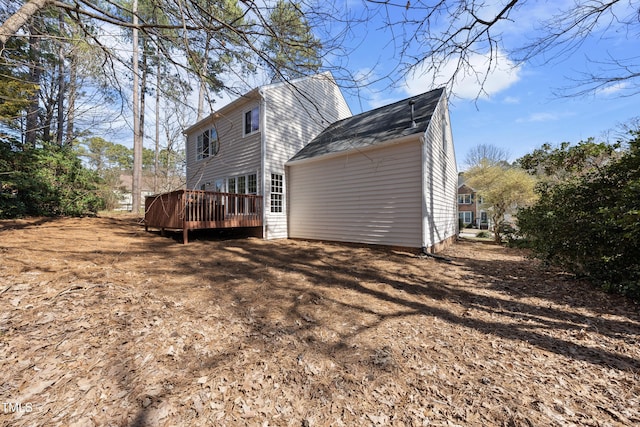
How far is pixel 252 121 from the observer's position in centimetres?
973

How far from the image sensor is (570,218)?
491 cm

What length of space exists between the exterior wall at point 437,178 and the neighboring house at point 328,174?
0.11 feet

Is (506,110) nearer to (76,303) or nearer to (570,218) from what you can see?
(570,218)

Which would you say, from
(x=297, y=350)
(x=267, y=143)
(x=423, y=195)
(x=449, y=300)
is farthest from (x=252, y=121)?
(x=297, y=350)

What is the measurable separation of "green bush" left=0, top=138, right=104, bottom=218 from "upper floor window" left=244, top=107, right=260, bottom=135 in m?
5.71

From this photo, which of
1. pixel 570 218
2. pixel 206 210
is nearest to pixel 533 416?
pixel 570 218

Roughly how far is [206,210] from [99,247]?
2833 mm

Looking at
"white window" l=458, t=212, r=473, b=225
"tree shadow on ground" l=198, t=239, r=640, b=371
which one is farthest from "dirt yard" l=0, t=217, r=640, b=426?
"white window" l=458, t=212, r=473, b=225

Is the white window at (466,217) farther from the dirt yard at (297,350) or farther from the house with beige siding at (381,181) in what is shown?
the dirt yard at (297,350)

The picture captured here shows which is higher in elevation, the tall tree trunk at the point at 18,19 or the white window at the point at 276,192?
the tall tree trunk at the point at 18,19

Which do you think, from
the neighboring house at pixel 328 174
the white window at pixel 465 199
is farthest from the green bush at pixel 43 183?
the white window at pixel 465 199

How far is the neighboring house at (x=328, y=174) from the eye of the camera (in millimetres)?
7035

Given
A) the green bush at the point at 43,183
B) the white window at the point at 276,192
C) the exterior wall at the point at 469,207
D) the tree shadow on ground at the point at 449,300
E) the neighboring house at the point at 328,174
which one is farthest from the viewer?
the exterior wall at the point at 469,207

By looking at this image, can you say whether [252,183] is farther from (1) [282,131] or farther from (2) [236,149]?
(1) [282,131]
